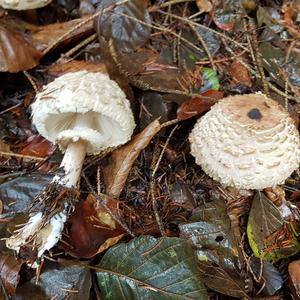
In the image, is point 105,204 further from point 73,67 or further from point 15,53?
point 15,53

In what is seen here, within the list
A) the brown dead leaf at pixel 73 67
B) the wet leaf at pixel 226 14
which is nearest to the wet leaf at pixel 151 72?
the brown dead leaf at pixel 73 67

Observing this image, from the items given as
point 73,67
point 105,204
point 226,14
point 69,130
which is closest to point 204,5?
point 226,14

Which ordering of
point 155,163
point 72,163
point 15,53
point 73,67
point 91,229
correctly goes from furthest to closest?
point 73,67 → point 15,53 → point 155,163 → point 72,163 → point 91,229

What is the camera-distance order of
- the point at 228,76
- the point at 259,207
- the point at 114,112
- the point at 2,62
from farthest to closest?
the point at 228,76 < the point at 2,62 < the point at 259,207 < the point at 114,112

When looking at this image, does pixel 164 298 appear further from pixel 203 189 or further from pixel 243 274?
pixel 203 189

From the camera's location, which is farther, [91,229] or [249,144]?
[91,229]

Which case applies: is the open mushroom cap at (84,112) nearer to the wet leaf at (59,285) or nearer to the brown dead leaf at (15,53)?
the brown dead leaf at (15,53)

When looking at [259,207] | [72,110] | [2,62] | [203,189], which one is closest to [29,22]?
[2,62]
